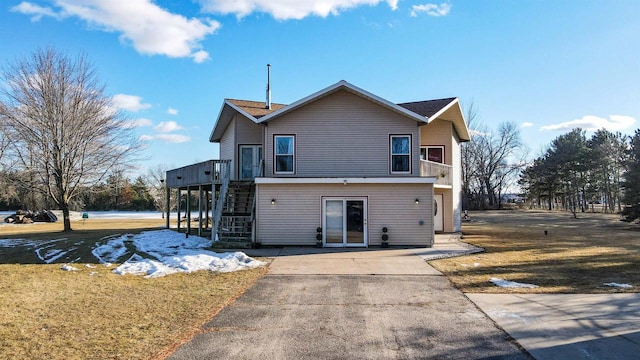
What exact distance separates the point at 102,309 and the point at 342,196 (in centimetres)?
999

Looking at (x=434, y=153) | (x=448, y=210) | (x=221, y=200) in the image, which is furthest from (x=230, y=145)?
(x=448, y=210)

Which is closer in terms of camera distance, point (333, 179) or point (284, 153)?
point (333, 179)

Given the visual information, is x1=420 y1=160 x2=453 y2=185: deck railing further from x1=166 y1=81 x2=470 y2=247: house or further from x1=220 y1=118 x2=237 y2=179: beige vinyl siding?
x1=220 y1=118 x2=237 y2=179: beige vinyl siding

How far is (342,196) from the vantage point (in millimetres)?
15367

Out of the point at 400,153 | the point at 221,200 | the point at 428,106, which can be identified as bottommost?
the point at 221,200

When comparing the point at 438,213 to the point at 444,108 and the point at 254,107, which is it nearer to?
the point at 444,108

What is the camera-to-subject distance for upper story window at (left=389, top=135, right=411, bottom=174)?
16.2 metres

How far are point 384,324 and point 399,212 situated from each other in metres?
9.78

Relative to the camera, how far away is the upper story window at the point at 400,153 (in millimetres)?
16188

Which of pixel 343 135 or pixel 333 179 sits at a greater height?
pixel 343 135

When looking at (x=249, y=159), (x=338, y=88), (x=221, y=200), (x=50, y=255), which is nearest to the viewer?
(x=50, y=255)

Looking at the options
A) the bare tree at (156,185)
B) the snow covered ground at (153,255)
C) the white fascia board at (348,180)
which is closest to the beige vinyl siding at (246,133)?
the white fascia board at (348,180)

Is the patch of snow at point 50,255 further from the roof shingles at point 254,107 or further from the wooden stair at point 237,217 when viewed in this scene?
the roof shingles at point 254,107

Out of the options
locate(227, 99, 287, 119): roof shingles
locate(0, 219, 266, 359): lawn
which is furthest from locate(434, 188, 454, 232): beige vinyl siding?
locate(0, 219, 266, 359): lawn
